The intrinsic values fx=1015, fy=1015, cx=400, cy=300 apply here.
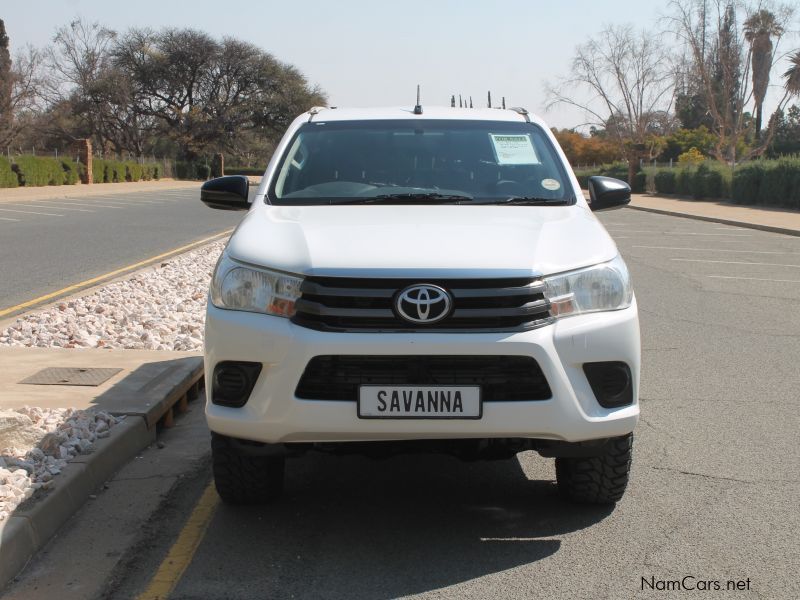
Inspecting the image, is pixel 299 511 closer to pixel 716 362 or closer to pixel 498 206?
pixel 498 206

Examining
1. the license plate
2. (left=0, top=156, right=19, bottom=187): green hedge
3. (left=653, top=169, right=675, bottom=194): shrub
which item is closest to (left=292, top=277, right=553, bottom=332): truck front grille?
the license plate

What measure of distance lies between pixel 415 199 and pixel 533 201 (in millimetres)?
603

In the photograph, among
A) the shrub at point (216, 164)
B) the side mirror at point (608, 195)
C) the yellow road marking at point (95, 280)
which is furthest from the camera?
the shrub at point (216, 164)

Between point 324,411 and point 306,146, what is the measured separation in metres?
2.19

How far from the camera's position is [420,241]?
4211 millimetres

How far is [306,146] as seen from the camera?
5684 millimetres

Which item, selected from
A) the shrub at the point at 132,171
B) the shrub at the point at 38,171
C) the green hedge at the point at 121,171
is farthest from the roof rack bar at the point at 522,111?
the shrub at the point at 132,171

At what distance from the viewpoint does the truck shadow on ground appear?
3850 mm

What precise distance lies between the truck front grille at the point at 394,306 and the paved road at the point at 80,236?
7707 millimetres

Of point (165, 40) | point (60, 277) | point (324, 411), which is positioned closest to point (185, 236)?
point (60, 277)

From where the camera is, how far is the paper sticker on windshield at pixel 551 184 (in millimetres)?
5356

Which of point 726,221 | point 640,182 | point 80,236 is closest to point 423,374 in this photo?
point 80,236

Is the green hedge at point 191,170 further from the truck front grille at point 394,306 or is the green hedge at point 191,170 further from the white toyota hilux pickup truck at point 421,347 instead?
the truck front grille at point 394,306

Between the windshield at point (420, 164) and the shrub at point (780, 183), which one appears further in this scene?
the shrub at point (780, 183)
